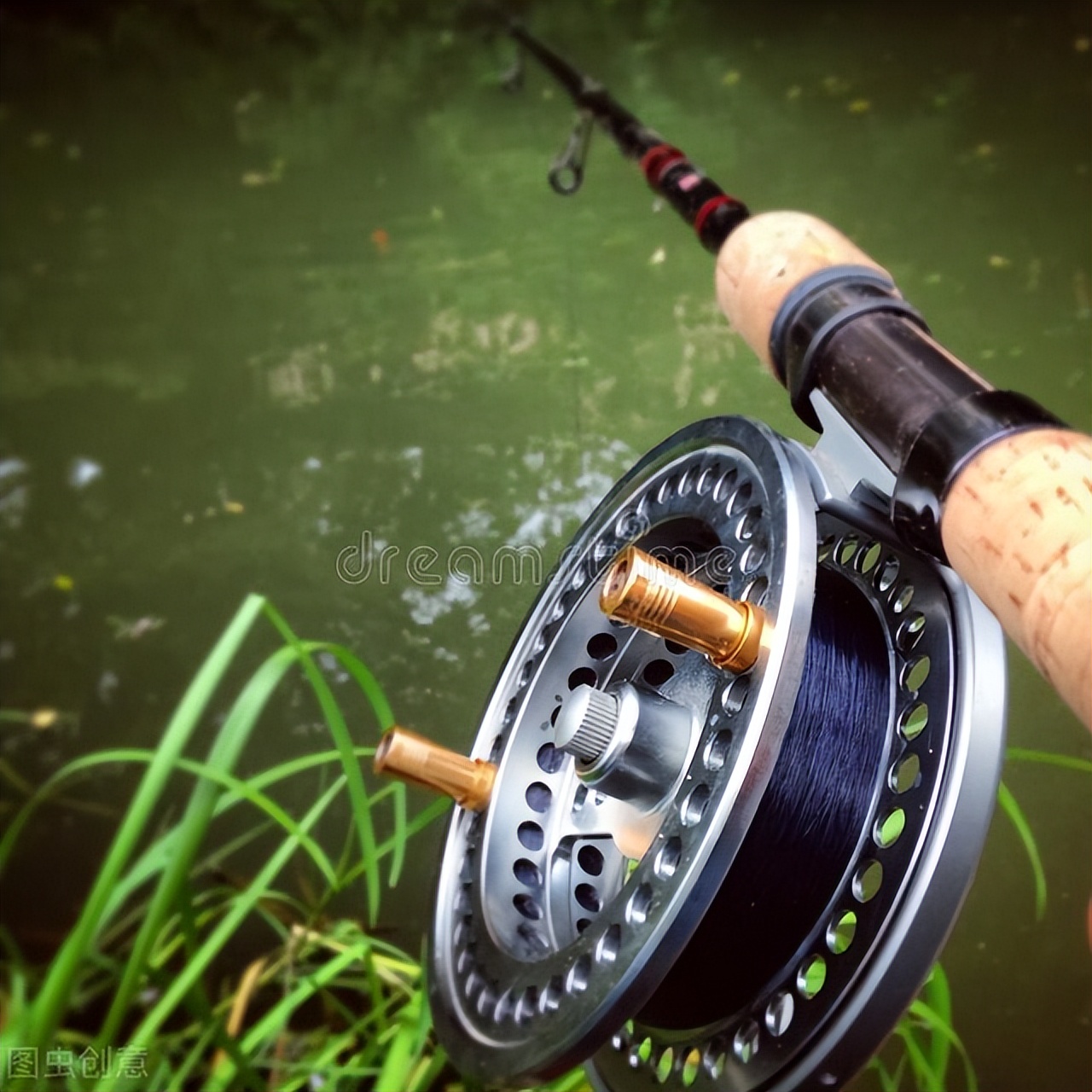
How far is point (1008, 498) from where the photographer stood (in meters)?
0.43

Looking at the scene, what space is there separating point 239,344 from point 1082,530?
39.5 inches

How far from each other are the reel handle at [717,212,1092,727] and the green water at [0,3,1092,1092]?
4.5 inches

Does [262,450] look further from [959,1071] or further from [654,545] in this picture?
[959,1071]

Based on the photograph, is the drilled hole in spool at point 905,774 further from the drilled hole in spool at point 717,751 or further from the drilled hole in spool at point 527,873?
the drilled hole in spool at point 527,873

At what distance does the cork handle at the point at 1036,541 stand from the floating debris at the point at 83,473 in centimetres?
100

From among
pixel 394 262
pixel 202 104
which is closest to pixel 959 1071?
pixel 394 262

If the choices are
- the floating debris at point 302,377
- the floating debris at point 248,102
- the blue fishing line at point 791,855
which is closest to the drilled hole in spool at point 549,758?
the blue fishing line at point 791,855

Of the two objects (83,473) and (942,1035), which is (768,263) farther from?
(83,473)

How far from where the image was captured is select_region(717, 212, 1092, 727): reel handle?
400mm

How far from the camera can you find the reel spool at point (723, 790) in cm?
45

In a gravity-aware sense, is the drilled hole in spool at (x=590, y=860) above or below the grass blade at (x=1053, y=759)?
above

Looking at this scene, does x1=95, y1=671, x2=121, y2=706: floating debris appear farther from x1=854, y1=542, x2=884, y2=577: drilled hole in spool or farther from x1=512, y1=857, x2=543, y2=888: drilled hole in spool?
x1=854, y1=542, x2=884, y2=577: drilled hole in spool

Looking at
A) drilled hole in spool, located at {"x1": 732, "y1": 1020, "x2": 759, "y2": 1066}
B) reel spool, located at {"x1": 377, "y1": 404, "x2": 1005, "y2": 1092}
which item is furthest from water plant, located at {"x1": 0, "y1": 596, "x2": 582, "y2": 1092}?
drilled hole in spool, located at {"x1": 732, "y1": 1020, "x2": 759, "y2": 1066}

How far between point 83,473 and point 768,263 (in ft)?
2.84
